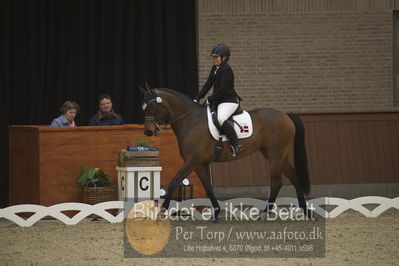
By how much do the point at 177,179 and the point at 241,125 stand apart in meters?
1.05

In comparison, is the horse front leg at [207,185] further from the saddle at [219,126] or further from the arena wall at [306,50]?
the arena wall at [306,50]

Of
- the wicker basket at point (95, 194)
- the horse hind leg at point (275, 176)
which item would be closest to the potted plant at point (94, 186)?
the wicker basket at point (95, 194)

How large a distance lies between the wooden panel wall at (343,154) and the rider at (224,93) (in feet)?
10.8

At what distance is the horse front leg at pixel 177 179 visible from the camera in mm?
8414

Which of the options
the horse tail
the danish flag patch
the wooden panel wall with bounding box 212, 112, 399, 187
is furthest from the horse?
the wooden panel wall with bounding box 212, 112, 399, 187

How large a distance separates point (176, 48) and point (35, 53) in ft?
7.61

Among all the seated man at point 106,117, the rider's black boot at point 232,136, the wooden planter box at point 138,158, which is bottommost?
the wooden planter box at point 138,158

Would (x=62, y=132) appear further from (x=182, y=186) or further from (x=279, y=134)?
(x=279, y=134)

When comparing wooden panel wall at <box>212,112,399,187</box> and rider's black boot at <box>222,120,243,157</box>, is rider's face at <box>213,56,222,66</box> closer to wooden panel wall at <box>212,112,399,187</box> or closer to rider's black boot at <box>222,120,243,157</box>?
rider's black boot at <box>222,120,243,157</box>

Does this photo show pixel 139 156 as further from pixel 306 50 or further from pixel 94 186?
pixel 306 50

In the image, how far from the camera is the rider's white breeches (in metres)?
8.88

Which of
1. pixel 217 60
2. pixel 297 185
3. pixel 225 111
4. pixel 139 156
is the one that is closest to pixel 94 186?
pixel 139 156

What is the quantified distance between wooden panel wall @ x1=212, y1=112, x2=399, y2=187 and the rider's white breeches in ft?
11.1

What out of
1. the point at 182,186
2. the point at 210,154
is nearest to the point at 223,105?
the point at 210,154
